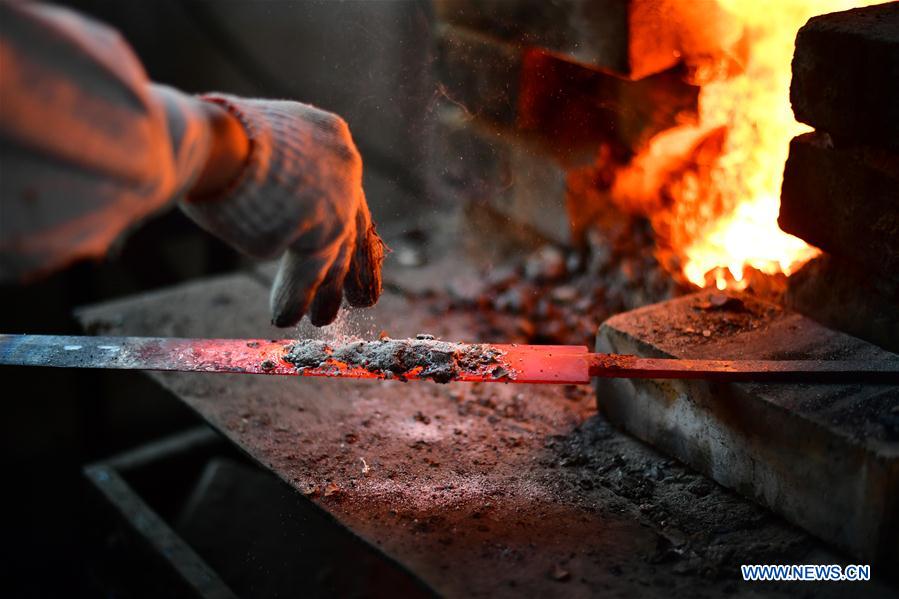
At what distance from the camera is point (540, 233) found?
361 cm

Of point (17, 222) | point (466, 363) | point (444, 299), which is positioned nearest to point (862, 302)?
point (466, 363)

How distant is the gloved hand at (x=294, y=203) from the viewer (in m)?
1.77

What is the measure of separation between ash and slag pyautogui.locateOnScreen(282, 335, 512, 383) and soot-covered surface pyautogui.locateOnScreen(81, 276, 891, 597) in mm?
319

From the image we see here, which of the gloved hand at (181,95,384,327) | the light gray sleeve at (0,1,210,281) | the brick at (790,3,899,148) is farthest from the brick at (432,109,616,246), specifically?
the light gray sleeve at (0,1,210,281)

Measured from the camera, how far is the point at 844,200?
2277 millimetres

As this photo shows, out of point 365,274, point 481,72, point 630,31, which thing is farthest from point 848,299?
point 481,72

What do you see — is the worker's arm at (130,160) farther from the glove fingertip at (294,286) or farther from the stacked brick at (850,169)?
the stacked brick at (850,169)

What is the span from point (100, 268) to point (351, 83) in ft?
7.86

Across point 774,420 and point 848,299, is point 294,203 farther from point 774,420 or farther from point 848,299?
point 848,299

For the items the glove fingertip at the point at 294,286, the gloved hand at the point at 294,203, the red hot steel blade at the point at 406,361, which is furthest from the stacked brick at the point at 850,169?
the glove fingertip at the point at 294,286

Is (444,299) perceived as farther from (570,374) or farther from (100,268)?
(100,268)

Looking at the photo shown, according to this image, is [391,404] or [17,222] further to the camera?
[391,404]

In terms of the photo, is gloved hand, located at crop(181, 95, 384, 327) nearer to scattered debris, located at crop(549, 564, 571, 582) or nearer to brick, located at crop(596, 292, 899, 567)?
scattered debris, located at crop(549, 564, 571, 582)

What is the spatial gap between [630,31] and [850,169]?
0.87 metres
